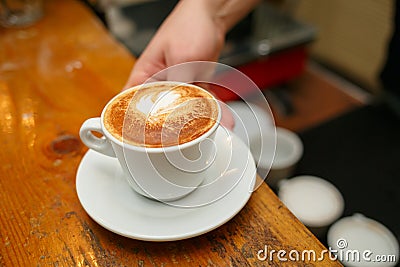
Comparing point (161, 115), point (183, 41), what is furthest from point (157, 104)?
point (183, 41)

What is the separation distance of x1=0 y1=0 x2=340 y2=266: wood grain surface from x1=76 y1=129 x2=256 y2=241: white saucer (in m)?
0.04

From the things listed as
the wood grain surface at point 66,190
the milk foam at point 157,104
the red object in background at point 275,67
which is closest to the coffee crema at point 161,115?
the milk foam at point 157,104

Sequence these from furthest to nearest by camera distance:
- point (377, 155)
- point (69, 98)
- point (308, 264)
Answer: point (377, 155), point (69, 98), point (308, 264)

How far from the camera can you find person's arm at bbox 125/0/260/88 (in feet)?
2.82

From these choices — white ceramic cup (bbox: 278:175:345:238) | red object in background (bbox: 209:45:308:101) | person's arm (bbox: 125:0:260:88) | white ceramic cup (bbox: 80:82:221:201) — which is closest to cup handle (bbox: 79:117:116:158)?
white ceramic cup (bbox: 80:82:221:201)

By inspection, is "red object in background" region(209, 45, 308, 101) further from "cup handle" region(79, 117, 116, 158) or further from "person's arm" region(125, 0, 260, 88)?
"cup handle" region(79, 117, 116, 158)

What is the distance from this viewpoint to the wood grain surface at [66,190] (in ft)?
1.89

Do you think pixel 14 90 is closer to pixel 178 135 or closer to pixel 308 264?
pixel 178 135

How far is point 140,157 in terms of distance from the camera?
0.57m

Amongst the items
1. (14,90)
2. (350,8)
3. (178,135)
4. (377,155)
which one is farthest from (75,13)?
(350,8)

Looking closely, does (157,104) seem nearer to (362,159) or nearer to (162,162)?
(162,162)

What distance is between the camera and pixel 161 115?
2.03 feet

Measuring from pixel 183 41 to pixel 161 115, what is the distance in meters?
0.30

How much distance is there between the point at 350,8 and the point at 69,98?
2.19 metres
